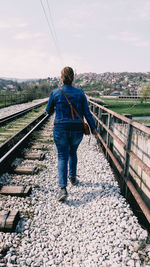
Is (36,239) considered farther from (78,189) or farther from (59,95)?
(59,95)

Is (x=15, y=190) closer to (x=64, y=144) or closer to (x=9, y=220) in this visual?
(x=9, y=220)

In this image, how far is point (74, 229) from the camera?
289 cm

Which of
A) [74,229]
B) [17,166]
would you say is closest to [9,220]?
[74,229]

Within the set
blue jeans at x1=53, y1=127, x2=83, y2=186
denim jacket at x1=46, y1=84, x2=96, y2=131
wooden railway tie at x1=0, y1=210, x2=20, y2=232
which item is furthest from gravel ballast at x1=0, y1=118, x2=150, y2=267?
denim jacket at x1=46, y1=84, x2=96, y2=131

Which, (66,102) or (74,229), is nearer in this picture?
(74,229)

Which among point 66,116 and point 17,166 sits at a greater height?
point 66,116

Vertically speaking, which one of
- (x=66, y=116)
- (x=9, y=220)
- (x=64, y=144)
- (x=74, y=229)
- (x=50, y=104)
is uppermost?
(x=50, y=104)

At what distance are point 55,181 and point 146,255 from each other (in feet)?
7.38

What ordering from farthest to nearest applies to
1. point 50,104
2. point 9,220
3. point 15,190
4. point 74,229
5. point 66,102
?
point 15,190 < point 50,104 < point 66,102 < point 74,229 < point 9,220

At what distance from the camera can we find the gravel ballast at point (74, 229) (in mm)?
2381

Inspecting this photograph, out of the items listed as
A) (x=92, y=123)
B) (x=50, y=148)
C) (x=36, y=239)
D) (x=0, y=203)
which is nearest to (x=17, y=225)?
(x=36, y=239)

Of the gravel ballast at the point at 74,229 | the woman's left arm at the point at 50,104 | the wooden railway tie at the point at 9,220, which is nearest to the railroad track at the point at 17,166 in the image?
the wooden railway tie at the point at 9,220

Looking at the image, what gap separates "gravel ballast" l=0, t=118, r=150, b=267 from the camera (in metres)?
2.38

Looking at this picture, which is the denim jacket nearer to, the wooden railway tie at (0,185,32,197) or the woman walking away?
the woman walking away
